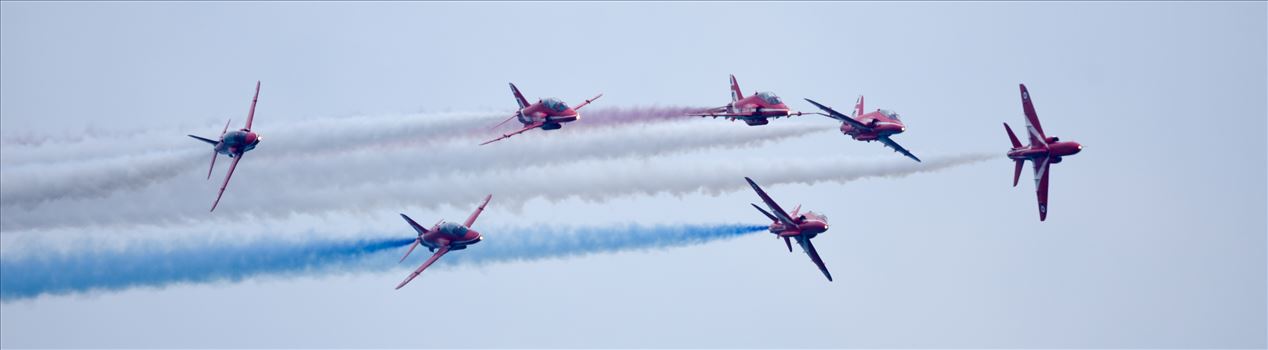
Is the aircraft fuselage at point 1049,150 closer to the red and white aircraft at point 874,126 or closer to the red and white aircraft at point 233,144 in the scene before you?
the red and white aircraft at point 874,126

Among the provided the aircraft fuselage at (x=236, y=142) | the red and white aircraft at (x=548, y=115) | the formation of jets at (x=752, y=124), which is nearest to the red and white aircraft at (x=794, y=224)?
the formation of jets at (x=752, y=124)

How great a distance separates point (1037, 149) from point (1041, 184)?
112 inches

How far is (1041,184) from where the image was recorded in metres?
67.8

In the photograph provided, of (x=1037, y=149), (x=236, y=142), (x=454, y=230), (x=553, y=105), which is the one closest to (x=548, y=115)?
(x=553, y=105)

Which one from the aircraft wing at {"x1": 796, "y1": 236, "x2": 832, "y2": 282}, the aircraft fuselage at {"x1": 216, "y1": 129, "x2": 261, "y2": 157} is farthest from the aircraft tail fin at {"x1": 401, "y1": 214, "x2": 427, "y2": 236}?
the aircraft wing at {"x1": 796, "y1": 236, "x2": 832, "y2": 282}

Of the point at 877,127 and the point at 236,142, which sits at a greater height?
the point at 877,127

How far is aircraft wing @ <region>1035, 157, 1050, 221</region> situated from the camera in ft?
Answer: 218

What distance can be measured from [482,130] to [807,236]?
15203 mm

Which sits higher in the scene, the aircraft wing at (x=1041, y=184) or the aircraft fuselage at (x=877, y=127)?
the aircraft fuselage at (x=877, y=127)

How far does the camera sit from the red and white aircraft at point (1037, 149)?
65.0 metres

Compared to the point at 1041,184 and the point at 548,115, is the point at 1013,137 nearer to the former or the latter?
the point at 1041,184

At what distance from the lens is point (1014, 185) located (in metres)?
62.7

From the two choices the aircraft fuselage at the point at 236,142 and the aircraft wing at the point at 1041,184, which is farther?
the aircraft wing at the point at 1041,184

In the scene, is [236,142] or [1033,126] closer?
[236,142]
